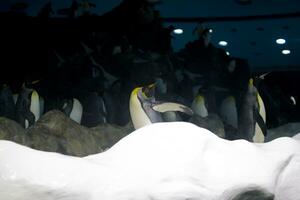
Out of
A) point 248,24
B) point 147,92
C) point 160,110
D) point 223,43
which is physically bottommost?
point 160,110

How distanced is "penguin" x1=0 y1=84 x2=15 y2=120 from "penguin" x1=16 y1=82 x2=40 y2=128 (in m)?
0.07

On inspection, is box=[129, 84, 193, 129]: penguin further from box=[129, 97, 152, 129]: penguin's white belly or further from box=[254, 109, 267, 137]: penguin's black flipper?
box=[254, 109, 267, 137]: penguin's black flipper

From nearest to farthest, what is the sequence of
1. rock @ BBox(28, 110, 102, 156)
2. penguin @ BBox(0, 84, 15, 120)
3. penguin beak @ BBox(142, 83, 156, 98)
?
1. rock @ BBox(28, 110, 102, 156)
2. penguin @ BBox(0, 84, 15, 120)
3. penguin beak @ BBox(142, 83, 156, 98)

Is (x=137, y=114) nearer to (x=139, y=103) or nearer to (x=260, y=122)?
(x=139, y=103)

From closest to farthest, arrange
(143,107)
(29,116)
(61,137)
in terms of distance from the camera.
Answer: (61,137), (143,107), (29,116)

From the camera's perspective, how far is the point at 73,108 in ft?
16.1

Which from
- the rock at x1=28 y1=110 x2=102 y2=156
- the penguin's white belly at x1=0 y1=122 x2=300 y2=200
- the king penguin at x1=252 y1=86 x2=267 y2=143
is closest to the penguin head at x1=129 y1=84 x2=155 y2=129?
the rock at x1=28 y1=110 x2=102 y2=156

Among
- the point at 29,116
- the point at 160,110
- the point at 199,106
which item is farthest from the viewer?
the point at 199,106

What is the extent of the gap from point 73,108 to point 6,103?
2.07ft

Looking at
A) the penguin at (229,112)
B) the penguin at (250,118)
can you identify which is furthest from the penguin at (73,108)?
the penguin at (250,118)

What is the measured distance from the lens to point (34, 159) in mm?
1541

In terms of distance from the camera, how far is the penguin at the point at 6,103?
4676mm

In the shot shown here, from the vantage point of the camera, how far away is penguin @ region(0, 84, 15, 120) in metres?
4.68

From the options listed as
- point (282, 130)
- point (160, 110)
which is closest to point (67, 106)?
point (160, 110)
